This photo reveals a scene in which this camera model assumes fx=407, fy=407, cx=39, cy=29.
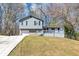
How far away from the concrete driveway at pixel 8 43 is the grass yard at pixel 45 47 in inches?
2.0

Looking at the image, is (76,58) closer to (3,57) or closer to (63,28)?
(63,28)

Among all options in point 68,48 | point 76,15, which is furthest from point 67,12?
point 68,48

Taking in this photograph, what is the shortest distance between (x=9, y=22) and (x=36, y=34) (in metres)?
0.36

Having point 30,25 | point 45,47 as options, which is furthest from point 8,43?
point 45,47

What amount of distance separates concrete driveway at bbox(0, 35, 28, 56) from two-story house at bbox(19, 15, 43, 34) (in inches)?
4.0

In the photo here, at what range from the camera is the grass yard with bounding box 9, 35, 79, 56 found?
16.1 feet

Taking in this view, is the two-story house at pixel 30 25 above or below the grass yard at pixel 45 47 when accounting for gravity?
above

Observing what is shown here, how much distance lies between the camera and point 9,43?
16.4 ft

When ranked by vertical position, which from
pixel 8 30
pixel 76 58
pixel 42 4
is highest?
pixel 42 4

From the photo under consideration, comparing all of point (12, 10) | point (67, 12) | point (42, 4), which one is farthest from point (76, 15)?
point (12, 10)

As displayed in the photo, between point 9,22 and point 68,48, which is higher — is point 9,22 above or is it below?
above

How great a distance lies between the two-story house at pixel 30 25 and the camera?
4953 millimetres

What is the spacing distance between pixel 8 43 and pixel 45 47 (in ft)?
1.50

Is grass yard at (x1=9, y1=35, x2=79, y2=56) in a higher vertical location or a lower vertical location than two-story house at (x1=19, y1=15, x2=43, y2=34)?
lower
